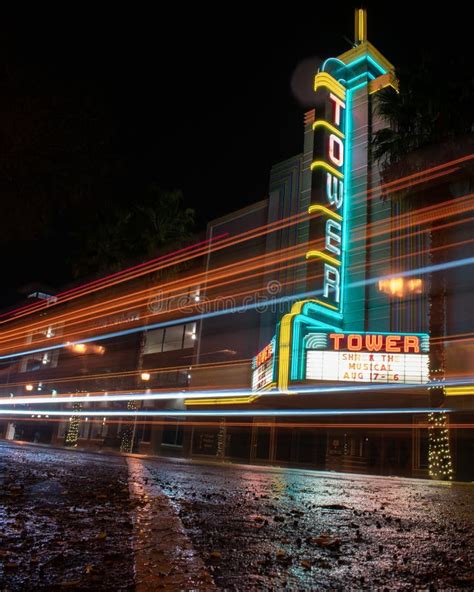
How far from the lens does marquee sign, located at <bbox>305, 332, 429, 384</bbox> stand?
53.6 feet

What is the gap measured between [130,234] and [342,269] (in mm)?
13613

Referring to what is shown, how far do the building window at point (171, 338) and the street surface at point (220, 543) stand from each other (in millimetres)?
23503

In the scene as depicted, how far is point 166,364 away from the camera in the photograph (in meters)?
29.5

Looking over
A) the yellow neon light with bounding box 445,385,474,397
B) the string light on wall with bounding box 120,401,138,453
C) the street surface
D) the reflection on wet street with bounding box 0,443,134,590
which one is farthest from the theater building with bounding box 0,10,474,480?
the reflection on wet street with bounding box 0,443,134,590

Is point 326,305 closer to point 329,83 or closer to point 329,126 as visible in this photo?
point 329,126

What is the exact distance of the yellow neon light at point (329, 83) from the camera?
2227 cm

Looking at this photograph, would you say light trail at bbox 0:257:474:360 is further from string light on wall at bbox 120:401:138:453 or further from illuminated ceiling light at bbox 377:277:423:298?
string light on wall at bbox 120:401:138:453

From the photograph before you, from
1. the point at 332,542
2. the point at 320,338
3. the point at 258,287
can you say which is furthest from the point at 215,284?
the point at 332,542

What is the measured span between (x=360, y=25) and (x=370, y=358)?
17.4 metres

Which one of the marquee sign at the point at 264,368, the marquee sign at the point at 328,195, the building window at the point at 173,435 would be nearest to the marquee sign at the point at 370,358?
the marquee sign at the point at 264,368

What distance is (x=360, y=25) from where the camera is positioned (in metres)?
24.8

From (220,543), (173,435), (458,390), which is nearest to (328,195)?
(458,390)

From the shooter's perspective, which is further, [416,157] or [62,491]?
[416,157]

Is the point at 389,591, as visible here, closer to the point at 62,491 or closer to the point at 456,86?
the point at 62,491
